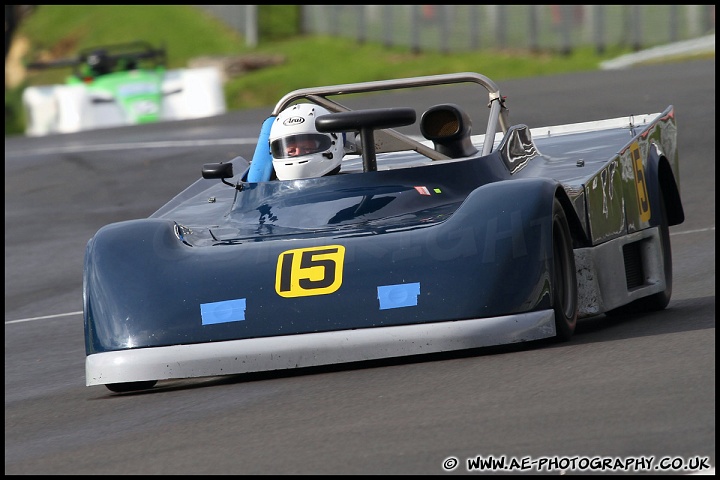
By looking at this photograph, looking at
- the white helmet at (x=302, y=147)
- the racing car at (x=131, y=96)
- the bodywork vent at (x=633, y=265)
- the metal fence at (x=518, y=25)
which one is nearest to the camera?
the white helmet at (x=302, y=147)

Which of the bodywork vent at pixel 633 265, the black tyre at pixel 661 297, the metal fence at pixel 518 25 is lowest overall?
the metal fence at pixel 518 25

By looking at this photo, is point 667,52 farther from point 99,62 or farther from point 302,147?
point 302,147

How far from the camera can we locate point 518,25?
32344 millimetres

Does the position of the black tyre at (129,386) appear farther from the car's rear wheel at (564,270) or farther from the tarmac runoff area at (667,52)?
the tarmac runoff area at (667,52)

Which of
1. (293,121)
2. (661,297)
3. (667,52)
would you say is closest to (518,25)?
(667,52)

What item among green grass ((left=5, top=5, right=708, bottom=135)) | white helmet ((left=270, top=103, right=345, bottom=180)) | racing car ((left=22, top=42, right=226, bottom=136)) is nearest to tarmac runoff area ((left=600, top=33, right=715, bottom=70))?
green grass ((left=5, top=5, right=708, bottom=135))

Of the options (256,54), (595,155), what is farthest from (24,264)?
(256,54)

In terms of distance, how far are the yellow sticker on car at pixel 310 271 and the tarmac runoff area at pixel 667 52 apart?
66.2ft

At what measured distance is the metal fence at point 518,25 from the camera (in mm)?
28775

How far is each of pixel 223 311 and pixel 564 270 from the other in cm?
150

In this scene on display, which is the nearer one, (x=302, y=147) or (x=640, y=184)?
(x=302, y=147)

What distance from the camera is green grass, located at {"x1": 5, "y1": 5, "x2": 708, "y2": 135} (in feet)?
105

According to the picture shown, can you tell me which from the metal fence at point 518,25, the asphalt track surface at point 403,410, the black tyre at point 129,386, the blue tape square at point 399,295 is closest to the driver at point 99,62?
the metal fence at point 518,25

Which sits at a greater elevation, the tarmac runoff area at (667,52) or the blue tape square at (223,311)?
the blue tape square at (223,311)
